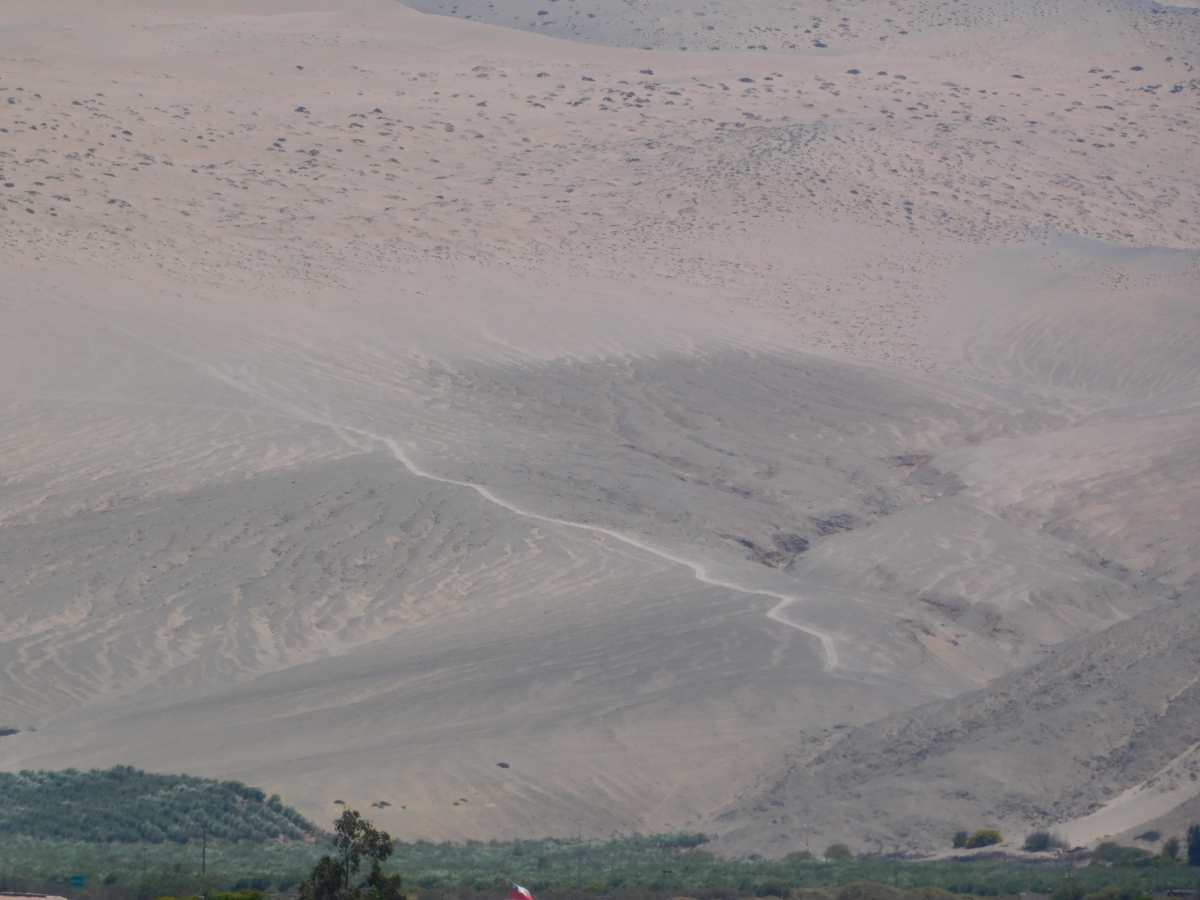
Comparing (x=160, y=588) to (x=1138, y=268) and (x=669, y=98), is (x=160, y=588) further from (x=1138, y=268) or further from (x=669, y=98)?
(x=669, y=98)

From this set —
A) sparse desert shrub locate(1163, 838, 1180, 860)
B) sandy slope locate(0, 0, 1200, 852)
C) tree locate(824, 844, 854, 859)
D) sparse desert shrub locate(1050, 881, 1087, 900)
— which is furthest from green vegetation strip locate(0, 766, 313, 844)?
sparse desert shrub locate(1163, 838, 1180, 860)

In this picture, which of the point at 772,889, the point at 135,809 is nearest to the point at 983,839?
the point at 772,889

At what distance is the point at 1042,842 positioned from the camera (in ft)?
49.2

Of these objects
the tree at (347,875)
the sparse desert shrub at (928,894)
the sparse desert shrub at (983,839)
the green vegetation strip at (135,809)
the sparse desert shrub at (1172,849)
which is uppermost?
the tree at (347,875)

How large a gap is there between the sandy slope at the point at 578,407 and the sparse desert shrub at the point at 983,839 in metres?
0.52

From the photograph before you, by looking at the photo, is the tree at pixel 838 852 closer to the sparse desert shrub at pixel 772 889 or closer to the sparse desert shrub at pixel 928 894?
the sparse desert shrub at pixel 772 889

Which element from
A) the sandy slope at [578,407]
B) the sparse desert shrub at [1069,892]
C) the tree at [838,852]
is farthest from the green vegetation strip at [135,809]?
the sparse desert shrub at [1069,892]

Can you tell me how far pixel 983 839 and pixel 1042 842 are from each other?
1.89ft

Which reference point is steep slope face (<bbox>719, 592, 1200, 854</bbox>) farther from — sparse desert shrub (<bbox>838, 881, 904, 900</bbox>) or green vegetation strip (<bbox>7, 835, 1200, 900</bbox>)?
sparse desert shrub (<bbox>838, 881, 904, 900</bbox>)

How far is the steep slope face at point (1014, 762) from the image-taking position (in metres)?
15.9

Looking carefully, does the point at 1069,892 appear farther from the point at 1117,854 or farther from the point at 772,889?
the point at 772,889

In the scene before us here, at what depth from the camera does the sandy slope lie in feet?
62.6

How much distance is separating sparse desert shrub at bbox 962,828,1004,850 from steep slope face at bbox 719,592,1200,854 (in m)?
0.26

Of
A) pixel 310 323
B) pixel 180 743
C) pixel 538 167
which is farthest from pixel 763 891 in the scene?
pixel 538 167
